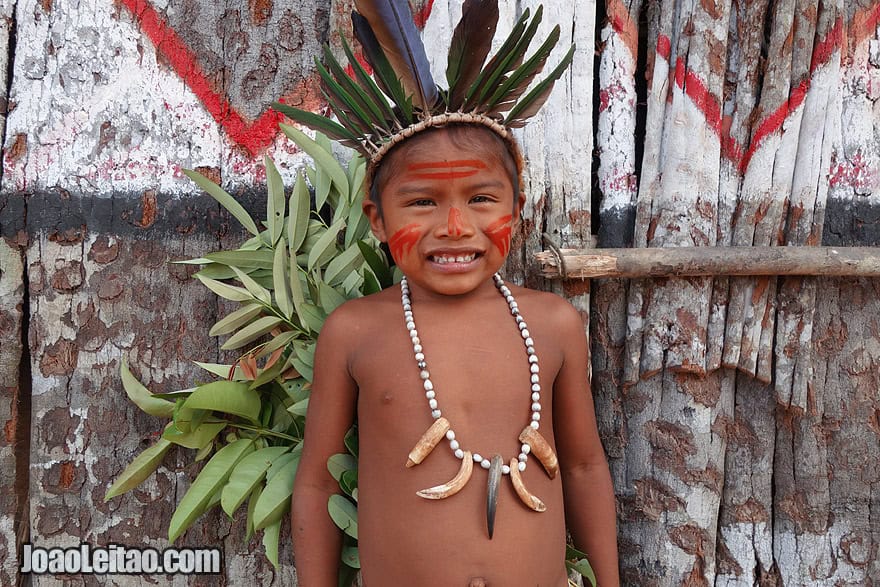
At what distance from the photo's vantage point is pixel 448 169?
4.61ft

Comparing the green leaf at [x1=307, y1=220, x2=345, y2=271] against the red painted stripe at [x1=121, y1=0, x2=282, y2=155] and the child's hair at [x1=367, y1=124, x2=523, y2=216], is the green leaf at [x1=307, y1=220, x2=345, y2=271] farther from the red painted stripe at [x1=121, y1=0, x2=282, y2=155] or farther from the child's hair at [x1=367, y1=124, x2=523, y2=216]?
the red painted stripe at [x1=121, y1=0, x2=282, y2=155]

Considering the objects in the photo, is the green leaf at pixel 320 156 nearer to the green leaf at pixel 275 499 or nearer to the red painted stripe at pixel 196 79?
the red painted stripe at pixel 196 79

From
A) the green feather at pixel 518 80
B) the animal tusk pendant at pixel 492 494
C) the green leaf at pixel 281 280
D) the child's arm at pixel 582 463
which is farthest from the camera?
the green leaf at pixel 281 280

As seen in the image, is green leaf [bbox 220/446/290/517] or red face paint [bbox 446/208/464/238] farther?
green leaf [bbox 220/446/290/517]

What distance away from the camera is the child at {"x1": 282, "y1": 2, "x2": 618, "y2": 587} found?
1392mm

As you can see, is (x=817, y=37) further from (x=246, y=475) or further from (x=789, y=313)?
(x=246, y=475)

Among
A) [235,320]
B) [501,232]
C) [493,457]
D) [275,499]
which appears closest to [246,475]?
[275,499]

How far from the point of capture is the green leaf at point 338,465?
1.56m

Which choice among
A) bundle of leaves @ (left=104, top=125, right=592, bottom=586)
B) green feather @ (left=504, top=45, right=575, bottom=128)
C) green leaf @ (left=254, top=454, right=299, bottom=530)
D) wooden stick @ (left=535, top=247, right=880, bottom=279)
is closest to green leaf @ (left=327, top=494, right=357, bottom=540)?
bundle of leaves @ (left=104, top=125, right=592, bottom=586)

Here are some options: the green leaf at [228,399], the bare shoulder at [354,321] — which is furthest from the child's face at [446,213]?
the green leaf at [228,399]

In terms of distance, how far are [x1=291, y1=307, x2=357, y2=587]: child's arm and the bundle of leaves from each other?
0.20 feet

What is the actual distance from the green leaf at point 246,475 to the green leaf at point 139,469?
0.22 meters

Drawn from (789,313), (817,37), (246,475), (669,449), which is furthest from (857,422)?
(246,475)

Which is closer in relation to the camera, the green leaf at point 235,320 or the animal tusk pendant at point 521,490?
the animal tusk pendant at point 521,490
